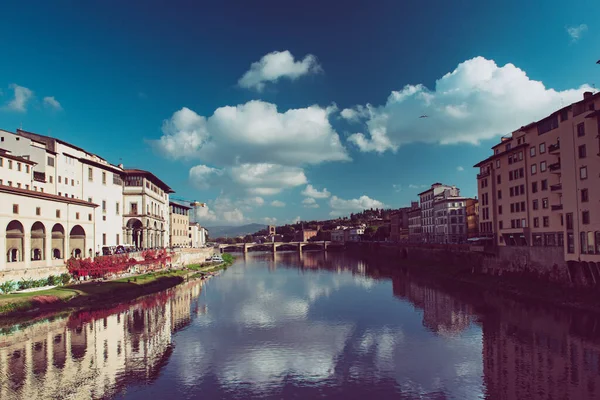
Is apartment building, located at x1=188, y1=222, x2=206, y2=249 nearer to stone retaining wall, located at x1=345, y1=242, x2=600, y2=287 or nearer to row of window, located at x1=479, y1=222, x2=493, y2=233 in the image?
stone retaining wall, located at x1=345, y1=242, x2=600, y2=287

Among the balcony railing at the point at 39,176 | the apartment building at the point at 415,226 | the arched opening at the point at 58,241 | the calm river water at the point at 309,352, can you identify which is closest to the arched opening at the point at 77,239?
the arched opening at the point at 58,241

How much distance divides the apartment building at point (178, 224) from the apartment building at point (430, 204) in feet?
240

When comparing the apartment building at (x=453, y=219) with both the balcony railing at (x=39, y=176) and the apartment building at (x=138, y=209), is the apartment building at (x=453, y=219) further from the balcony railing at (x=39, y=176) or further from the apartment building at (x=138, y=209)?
the balcony railing at (x=39, y=176)

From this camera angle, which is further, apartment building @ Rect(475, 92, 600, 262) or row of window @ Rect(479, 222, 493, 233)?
row of window @ Rect(479, 222, 493, 233)

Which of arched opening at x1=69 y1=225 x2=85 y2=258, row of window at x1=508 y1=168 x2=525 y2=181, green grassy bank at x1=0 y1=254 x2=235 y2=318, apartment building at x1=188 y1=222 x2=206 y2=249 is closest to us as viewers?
green grassy bank at x1=0 y1=254 x2=235 y2=318

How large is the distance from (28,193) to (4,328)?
18.4 m

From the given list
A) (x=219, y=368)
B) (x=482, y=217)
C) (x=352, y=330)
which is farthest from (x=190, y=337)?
(x=482, y=217)

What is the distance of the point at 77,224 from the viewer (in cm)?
6009

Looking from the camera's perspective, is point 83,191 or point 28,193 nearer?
point 28,193

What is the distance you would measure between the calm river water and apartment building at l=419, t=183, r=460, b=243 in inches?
2498

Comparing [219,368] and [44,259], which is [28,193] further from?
[219,368]

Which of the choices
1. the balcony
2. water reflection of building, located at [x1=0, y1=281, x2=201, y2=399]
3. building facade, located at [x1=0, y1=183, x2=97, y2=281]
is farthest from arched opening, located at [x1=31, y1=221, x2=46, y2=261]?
the balcony

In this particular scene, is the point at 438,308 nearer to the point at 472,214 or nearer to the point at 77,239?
the point at 77,239

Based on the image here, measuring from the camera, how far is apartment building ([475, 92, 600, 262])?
40.1 meters
